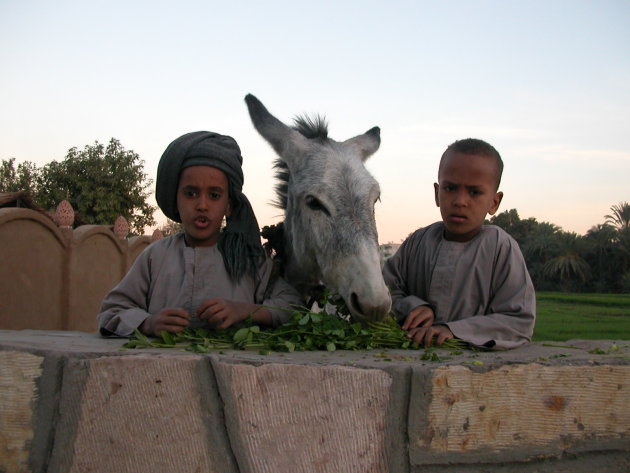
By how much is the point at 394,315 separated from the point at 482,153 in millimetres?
980

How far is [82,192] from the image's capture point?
25.4 m

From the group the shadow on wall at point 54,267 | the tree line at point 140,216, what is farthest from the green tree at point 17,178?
the shadow on wall at point 54,267

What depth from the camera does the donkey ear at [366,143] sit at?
3701 millimetres

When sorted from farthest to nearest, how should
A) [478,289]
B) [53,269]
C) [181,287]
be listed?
1. [53,269]
2. [181,287]
3. [478,289]

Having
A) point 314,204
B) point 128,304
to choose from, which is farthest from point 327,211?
point 128,304

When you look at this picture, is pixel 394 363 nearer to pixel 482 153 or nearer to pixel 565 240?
pixel 482 153

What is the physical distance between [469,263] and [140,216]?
26.1 m

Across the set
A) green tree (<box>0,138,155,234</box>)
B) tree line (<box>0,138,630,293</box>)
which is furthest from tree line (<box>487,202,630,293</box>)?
green tree (<box>0,138,155,234</box>)

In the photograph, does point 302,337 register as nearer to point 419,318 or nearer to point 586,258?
point 419,318

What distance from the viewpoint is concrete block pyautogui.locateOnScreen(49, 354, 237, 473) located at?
2.12 meters

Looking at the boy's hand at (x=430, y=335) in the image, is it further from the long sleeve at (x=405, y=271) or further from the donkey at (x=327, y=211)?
the long sleeve at (x=405, y=271)

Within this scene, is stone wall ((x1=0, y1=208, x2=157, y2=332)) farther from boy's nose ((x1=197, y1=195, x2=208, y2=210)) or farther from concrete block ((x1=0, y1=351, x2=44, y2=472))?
concrete block ((x1=0, y1=351, x2=44, y2=472))

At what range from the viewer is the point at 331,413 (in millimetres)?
2057

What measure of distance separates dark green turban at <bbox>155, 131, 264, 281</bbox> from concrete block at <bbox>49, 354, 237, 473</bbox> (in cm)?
106
